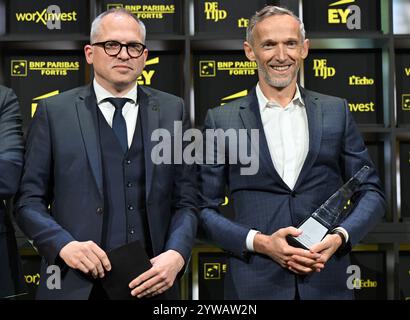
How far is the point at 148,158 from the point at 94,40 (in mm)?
422

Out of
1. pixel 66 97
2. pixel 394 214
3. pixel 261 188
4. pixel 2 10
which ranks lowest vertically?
pixel 394 214

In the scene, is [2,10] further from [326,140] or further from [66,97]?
[326,140]

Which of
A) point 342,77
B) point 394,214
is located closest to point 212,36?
point 342,77

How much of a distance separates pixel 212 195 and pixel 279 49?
0.51 meters

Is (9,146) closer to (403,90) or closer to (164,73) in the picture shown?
(164,73)

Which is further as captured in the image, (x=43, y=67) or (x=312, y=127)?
(x=43, y=67)

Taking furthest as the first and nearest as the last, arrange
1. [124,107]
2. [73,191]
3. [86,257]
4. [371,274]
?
[371,274] < [124,107] < [73,191] < [86,257]

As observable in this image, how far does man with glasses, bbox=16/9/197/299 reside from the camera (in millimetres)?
1929

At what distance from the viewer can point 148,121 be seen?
6.81 ft

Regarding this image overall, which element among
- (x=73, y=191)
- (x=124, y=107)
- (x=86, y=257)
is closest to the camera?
(x=86, y=257)

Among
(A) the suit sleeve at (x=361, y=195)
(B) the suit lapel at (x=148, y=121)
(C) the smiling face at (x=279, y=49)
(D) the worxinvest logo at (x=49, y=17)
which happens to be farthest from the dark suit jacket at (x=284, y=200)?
(D) the worxinvest logo at (x=49, y=17)

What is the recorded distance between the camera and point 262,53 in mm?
2189

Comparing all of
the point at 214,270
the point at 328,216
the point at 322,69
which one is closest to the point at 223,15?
the point at 322,69

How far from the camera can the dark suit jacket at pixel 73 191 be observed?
1.95 metres
